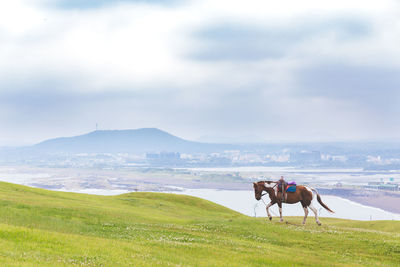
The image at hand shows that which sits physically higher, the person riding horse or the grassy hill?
the person riding horse

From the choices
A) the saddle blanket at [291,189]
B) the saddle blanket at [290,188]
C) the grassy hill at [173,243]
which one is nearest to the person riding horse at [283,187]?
the saddle blanket at [290,188]

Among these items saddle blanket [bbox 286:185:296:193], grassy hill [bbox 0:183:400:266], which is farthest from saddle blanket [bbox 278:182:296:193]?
grassy hill [bbox 0:183:400:266]

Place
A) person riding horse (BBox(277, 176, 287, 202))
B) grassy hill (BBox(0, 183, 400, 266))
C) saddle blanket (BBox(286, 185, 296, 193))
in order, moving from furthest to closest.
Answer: person riding horse (BBox(277, 176, 287, 202)) → saddle blanket (BBox(286, 185, 296, 193)) → grassy hill (BBox(0, 183, 400, 266))

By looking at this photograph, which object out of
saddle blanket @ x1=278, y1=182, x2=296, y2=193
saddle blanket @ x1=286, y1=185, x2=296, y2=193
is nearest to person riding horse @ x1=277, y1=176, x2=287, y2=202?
saddle blanket @ x1=278, y1=182, x2=296, y2=193

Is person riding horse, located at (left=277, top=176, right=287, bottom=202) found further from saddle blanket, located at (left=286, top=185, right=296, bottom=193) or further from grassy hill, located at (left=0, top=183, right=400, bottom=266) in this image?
grassy hill, located at (left=0, top=183, right=400, bottom=266)

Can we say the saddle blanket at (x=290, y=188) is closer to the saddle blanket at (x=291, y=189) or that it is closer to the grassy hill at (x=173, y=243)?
the saddle blanket at (x=291, y=189)

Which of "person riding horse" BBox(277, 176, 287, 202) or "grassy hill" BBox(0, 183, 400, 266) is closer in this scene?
"grassy hill" BBox(0, 183, 400, 266)

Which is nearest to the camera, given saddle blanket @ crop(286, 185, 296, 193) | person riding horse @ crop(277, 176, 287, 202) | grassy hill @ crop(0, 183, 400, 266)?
grassy hill @ crop(0, 183, 400, 266)

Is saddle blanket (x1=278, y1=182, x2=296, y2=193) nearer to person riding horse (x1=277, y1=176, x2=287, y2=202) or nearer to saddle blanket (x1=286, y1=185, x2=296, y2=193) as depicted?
saddle blanket (x1=286, y1=185, x2=296, y2=193)

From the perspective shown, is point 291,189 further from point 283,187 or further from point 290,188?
point 283,187

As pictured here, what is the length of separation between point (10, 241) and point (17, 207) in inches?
894

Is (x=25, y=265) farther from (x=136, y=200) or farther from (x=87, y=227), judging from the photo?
(x=136, y=200)

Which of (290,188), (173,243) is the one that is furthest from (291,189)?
(173,243)

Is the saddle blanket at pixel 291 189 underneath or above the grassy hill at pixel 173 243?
above
